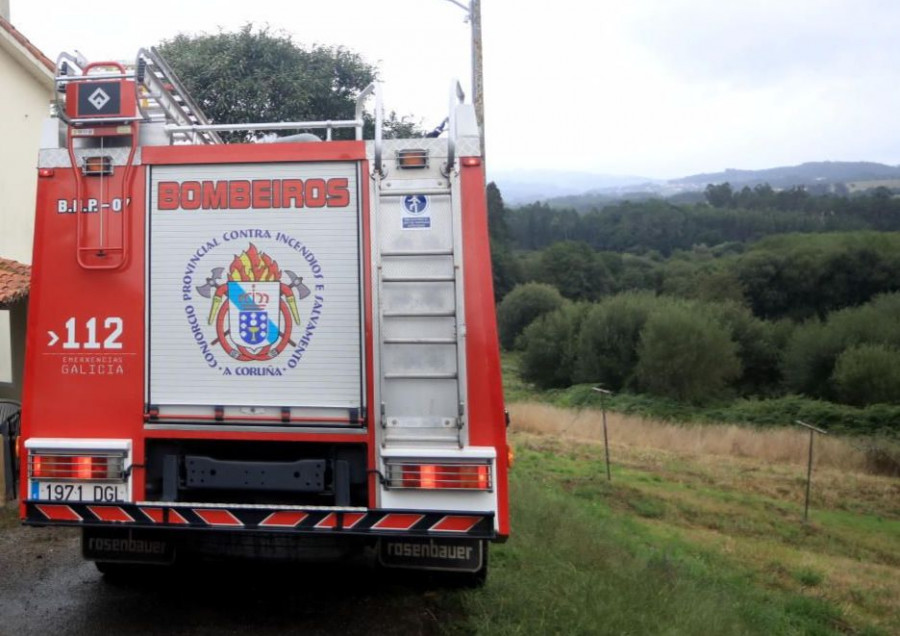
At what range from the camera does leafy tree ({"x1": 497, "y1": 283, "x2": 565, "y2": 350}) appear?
2601 inches

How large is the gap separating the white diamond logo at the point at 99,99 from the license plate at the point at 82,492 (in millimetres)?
2104

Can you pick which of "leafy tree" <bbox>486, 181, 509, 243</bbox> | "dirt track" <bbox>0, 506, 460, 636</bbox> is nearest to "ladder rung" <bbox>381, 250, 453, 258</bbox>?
"dirt track" <bbox>0, 506, 460, 636</bbox>

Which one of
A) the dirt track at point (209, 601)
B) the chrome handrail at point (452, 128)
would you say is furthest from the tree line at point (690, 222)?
the chrome handrail at point (452, 128)

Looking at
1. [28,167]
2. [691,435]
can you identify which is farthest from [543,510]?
[691,435]

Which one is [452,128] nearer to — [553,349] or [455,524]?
Answer: [455,524]

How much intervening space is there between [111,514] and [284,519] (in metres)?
0.97

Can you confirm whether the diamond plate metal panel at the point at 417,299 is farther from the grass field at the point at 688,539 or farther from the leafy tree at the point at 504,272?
the leafy tree at the point at 504,272

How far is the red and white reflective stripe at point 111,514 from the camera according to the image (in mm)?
4977

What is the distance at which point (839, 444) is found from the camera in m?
28.6

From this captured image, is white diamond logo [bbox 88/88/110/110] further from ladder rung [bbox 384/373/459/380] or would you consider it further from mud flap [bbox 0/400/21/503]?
mud flap [bbox 0/400/21/503]

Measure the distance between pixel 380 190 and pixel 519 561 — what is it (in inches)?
117

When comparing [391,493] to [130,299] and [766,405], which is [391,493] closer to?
[130,299]

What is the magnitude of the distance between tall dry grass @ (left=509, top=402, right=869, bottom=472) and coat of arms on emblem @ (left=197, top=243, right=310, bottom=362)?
72.5ft

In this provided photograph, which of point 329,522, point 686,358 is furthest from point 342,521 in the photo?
point 686,358
